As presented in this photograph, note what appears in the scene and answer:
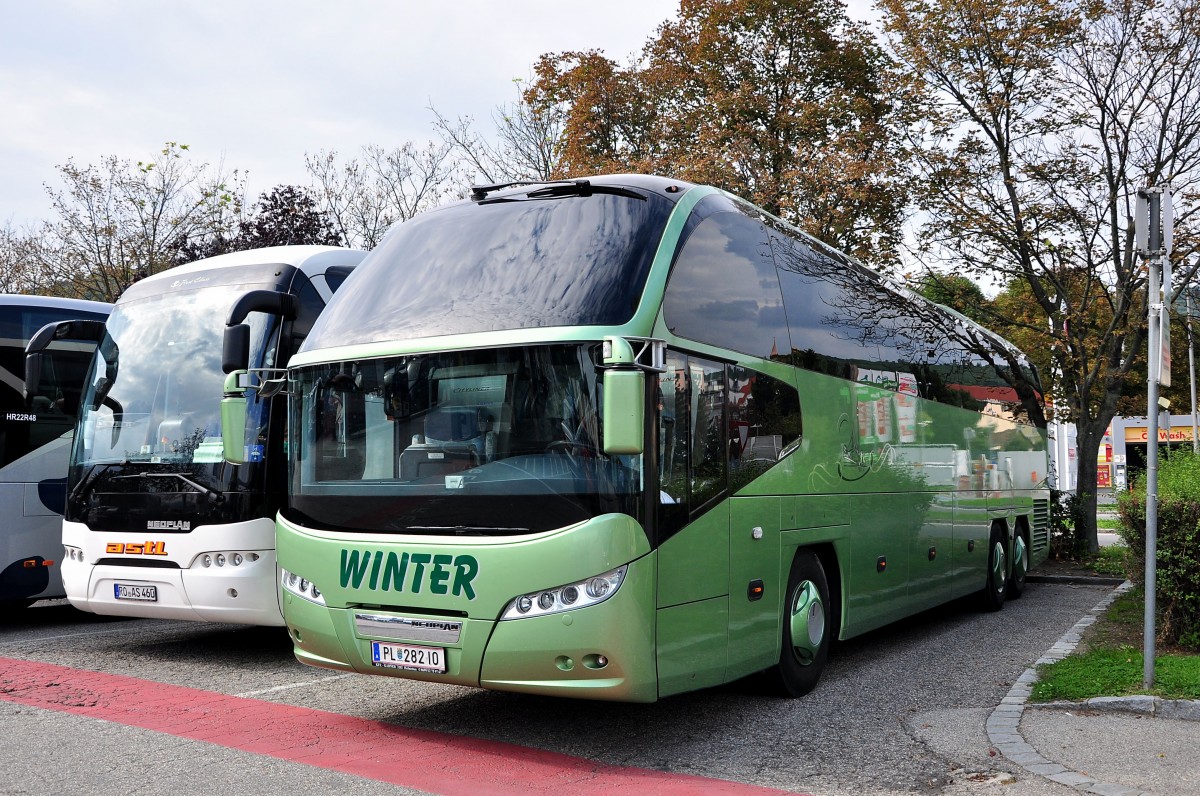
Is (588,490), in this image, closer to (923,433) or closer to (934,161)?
(923,433)

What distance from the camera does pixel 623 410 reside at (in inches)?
217

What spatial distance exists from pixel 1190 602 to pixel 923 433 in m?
3.17

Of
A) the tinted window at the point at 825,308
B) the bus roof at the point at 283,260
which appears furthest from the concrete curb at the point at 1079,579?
the bus roof at the point at 283,260

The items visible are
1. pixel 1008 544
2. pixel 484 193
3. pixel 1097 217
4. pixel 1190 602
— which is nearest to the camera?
pixel 484 193

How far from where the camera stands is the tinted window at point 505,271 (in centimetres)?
627

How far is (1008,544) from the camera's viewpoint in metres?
14.2

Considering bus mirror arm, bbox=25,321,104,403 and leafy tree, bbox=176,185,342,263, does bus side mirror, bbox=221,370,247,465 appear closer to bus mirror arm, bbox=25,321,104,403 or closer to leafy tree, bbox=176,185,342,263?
bus mirror arm, bbox=25,321,104,403

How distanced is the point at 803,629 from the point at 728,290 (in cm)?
253

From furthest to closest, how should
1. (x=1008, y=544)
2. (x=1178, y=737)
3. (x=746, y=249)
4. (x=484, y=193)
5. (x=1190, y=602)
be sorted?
(x=1008, y=544), (x=1190, y=602), (x=746, y=249), (x=484, y=193), (x=1178, y=737)

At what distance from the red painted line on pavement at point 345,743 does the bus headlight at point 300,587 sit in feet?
2.73

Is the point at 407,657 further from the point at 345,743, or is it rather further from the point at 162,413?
the point at 162,413

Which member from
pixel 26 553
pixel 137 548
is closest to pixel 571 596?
pixel 137 548

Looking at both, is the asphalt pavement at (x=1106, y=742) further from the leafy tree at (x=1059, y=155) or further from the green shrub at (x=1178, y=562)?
the leafy tree at (x=1059, y=155)

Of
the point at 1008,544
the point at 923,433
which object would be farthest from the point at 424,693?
the point at 1008,544
